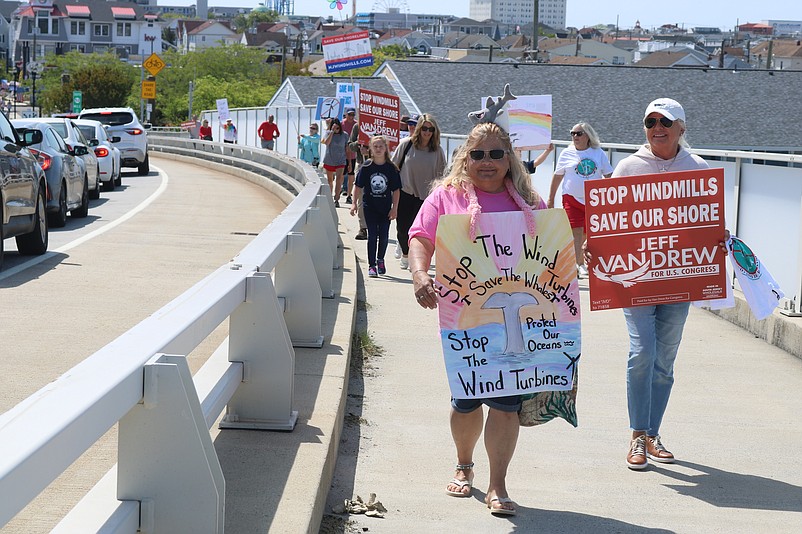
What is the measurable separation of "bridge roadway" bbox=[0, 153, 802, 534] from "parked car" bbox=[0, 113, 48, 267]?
630 millimetres

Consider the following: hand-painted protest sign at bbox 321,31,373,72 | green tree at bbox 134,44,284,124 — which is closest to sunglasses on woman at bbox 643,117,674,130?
hand-painted protest sign at bbox 321,31,373,72

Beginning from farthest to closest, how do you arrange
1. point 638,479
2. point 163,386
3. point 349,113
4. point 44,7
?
point 44,7 < point 349,113 < point 638,479 < point 163,386

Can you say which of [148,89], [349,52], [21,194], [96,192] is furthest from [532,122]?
[148,89]

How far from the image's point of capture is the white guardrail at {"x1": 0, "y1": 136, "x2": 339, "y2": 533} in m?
2.86

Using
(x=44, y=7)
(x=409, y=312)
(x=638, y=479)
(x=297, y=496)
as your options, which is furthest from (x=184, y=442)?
(x=44, y=7)

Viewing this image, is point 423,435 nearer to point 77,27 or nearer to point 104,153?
point 104,153

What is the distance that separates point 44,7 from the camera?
188 metres

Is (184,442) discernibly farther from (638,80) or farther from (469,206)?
(638,80)

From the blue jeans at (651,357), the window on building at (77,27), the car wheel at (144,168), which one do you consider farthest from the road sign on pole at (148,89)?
the window on building at (77,27)

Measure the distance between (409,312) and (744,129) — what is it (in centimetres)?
4277

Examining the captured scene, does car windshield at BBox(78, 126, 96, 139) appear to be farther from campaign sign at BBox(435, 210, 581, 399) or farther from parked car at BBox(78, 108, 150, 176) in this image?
campaign sign at BBox(435, 210, 581, 399)

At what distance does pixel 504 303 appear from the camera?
5535 millimetres

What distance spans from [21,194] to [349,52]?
15.1 m

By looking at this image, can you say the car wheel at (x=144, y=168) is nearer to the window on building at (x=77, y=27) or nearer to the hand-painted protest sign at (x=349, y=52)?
the hand-painted protest sign at (x=349, y=52)
